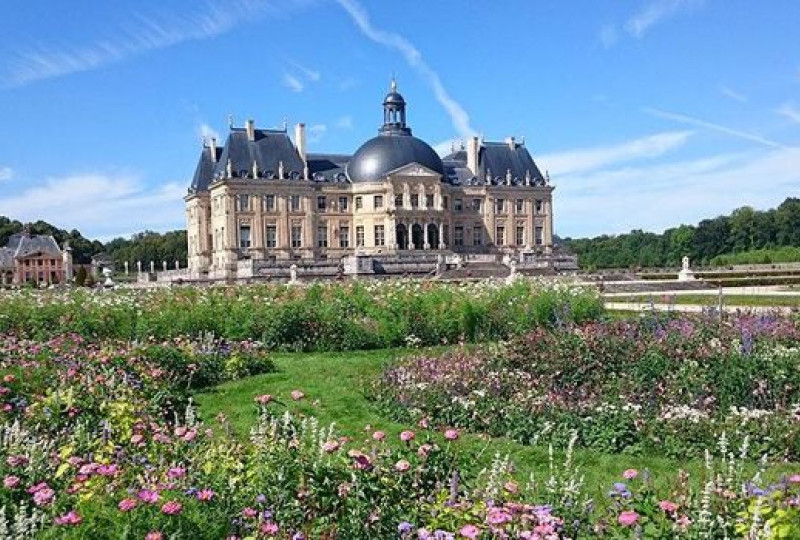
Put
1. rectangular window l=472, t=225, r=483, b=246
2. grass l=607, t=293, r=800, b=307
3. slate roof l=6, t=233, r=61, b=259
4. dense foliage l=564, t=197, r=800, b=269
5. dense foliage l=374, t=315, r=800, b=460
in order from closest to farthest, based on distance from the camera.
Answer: dense foliage l=374, t=315, r=800, b=460 < grass l=607, t=293, r=800, b=307 < rectangular window l=472, t=225, r=483, b=246 < dense foliage l=564, t=197, r=800, b=269 < slate roof l=6, t=233, r=61, b=259

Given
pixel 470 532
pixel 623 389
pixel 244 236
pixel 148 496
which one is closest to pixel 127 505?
pixel 148 496

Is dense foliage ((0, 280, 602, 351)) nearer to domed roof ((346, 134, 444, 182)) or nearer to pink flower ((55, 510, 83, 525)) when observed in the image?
pink flower ((55, 510, 83, 525))

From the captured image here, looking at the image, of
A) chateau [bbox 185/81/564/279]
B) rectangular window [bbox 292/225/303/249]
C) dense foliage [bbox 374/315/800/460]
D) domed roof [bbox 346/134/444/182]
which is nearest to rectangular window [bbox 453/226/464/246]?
chateau [bbox 185/81/564/279]

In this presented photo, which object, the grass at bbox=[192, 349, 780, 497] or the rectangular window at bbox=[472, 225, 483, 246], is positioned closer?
the grass at bbox=[192, 349, 780, 497]

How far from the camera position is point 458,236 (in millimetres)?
66875

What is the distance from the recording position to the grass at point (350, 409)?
22.3ft

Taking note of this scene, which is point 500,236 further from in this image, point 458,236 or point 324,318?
point 324,318

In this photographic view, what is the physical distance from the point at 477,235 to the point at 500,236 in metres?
2.25

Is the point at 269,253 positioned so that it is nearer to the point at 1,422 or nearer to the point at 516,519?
the point at 1,422

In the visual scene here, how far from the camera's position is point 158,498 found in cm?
391

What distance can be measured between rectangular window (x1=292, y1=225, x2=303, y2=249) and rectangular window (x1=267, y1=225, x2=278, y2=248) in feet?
4.73

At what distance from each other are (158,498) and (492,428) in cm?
471

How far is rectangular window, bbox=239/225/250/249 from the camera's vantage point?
58884 mm

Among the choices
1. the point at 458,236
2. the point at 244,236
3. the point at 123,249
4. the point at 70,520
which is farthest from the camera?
the point at 123,249
